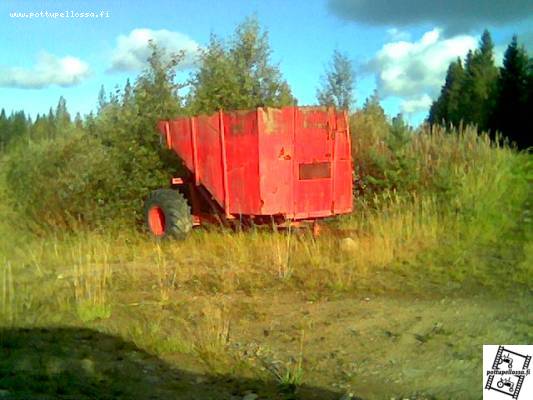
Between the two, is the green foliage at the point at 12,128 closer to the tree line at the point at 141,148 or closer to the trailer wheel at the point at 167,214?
the tree line at the point at 141,148

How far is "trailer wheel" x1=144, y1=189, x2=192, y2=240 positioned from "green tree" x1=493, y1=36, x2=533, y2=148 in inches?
1325

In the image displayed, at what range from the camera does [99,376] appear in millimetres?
5250

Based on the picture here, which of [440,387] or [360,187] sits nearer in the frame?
[440,387]

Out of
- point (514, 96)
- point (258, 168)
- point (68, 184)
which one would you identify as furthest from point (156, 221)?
point (514, 96)

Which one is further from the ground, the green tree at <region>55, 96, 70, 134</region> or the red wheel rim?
the green tree at <region>55, 96, 70, 134</region>

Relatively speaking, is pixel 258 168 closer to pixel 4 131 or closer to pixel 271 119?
pixel 271 119

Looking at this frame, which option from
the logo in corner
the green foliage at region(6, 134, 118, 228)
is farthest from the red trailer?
the logo in corner

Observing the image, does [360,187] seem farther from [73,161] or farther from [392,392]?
[392,392]

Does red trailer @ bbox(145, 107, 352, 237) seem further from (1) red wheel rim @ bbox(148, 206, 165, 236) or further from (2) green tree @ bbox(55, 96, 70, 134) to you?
(2) green tree @ bbox(55, 96, 70, 134)

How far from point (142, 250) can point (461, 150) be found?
7.58 metres

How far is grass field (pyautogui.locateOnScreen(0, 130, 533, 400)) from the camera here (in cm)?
540

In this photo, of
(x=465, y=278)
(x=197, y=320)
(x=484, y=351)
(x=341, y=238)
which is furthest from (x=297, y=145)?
(x=484, y=351)

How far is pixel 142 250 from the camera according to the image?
1180 cm

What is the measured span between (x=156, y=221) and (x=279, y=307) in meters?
5.82
